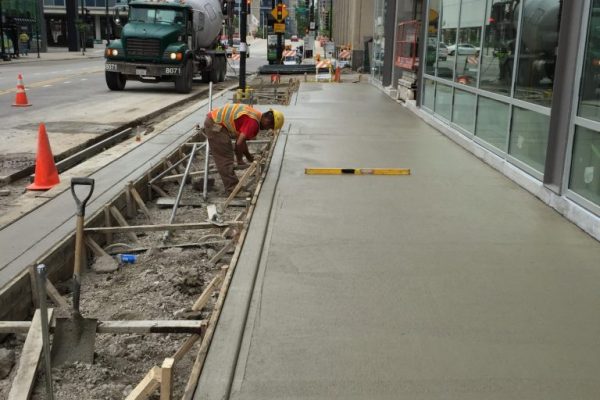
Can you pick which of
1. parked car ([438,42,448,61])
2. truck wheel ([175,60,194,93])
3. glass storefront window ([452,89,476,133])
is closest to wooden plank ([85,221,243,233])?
glass storefront window ([452,89,476,133])

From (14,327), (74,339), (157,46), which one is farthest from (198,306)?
(157,46)

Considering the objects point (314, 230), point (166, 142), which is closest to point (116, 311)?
point (314, 230)

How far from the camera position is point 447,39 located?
12.0 m

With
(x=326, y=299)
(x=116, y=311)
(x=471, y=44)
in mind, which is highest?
(x=471, y=44)

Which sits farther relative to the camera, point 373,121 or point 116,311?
point 373,121

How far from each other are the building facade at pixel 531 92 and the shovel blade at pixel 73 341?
4258mm

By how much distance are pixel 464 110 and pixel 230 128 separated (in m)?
4.59

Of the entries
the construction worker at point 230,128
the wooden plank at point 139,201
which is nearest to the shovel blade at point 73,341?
the wooden plank at point 139,201

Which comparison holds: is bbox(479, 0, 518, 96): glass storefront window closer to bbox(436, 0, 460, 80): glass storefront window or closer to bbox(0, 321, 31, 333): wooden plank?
bbox(436, 0, 460, 80): glass storefront window

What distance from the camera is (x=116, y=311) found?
468 cm

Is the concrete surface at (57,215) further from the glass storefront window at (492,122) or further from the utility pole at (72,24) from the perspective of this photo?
the utility pole at (72,24)

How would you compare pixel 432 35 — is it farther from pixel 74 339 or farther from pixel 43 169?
pixel 74 339

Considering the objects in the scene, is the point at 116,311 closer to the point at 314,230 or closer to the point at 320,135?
the point at 314,230

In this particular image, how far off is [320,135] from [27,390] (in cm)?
828
